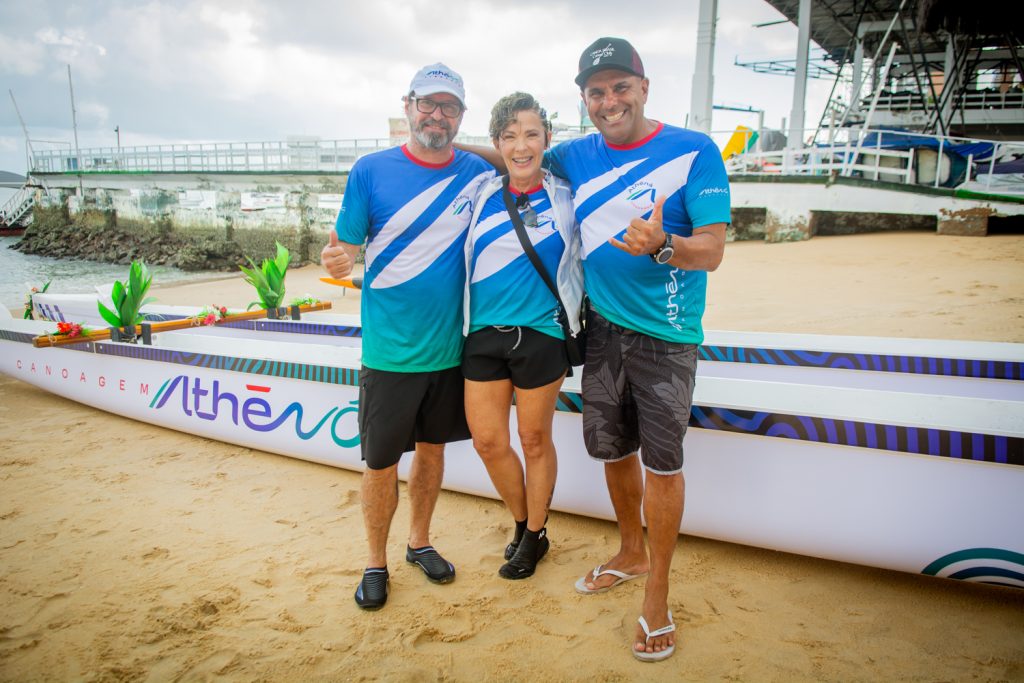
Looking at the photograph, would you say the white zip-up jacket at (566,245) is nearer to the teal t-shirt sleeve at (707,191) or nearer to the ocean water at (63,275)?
the teal t-shirt sleeve at (707,191)

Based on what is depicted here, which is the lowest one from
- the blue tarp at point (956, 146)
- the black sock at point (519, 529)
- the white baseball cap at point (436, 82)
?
the black sock at point (519, 529)

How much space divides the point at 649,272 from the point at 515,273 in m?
0.49

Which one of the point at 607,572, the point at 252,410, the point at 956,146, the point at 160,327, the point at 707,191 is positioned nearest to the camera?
the point at 707,191

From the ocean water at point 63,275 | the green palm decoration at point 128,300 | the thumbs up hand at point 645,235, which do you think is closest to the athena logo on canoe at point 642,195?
the thumbs up hand at point 645,235

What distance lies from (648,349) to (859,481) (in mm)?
1009

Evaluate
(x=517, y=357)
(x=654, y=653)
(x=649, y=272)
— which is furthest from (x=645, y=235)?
(x=654, y=653)

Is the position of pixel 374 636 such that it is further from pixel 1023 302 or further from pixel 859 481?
pixel 1023 302

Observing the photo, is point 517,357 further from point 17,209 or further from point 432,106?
point 17,209

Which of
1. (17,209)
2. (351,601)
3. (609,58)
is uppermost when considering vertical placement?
(17,209)

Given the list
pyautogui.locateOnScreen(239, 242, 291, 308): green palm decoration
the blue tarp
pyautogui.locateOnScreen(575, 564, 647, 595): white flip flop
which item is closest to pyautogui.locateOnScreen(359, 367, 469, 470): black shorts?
pyautogui.locateOnScreen(575, 564, 647, 595): white flip flop

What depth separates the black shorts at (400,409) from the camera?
2.24 meters

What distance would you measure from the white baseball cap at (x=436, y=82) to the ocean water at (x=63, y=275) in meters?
16.7

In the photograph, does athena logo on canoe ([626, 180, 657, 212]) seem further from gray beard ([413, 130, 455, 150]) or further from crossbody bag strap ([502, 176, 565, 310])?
gray beard ([413, 130, 455, 150])

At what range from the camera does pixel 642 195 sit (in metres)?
1.99
